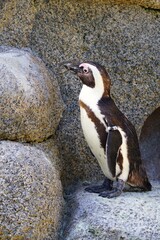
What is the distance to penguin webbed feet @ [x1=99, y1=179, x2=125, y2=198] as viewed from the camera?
1602mm

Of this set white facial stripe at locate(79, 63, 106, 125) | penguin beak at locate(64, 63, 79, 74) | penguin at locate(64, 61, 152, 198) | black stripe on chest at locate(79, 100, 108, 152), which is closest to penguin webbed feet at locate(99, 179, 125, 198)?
penguin at locate(64, 61, 152, 198)

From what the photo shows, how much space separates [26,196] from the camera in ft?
4.43

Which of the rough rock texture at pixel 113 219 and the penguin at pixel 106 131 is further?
the penguin at pixel 106 131

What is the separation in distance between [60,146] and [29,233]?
0.51 meters

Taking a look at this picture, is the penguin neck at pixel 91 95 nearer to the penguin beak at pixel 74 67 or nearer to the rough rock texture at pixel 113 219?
the penguin beak at pixel 74 67

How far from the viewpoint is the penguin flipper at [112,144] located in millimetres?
1599

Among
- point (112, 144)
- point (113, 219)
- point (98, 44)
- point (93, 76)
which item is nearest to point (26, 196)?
point (113, 219)

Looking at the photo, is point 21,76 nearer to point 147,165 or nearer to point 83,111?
point 83,111

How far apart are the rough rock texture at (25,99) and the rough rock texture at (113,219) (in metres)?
0.25

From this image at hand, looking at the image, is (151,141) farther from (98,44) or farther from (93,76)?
(93,76)

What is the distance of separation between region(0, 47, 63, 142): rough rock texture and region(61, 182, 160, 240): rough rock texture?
0.81ft

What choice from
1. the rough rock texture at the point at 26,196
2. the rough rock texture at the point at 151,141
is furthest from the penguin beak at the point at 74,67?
the rough rock texture at the point at 151,141

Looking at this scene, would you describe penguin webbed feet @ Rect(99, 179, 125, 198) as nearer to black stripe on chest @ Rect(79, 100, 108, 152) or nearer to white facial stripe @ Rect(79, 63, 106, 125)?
black stripe on chest @ Rect(79, 100, 108, 152)

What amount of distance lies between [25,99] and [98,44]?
48cm
